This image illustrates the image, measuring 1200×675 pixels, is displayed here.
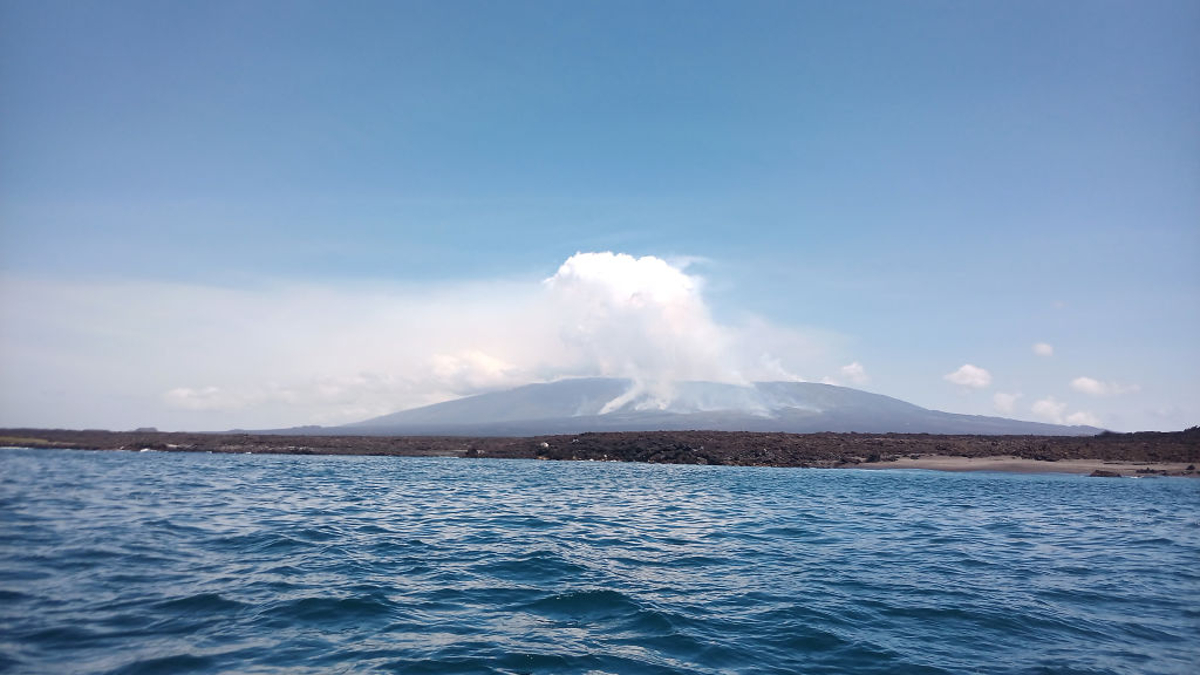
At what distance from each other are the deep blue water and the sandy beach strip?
1340 inches

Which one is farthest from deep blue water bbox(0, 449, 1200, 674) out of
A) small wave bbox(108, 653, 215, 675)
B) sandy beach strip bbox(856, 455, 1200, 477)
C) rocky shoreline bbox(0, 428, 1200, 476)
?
rocky shoreline bbox(0, 428, 1200, 476)

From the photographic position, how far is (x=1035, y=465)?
55312mm

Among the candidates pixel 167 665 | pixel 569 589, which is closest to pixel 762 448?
pixel 569 589

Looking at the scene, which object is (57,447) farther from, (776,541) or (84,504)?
(776,541)

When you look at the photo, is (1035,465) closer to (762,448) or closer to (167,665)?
(762,448)

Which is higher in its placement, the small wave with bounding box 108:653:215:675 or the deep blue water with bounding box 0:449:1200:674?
the small wave with bounding box 108:653:215:675

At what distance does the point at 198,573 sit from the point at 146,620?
9.60 ft

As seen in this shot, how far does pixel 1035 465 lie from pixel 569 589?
5941cm

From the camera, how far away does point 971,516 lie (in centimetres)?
2386

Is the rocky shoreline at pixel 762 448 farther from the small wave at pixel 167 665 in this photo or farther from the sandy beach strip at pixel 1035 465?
the small wave at pixel 167 665

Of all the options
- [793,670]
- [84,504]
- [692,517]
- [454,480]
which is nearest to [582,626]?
[793,670]

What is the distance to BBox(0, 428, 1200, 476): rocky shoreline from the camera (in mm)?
56219

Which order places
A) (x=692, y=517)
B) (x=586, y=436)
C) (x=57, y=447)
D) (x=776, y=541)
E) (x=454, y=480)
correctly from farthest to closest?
1. (x=586, y=436)
2. (x=57, y=447)
3. (x=454, y=480)
4. (x=692, y=517)
5. (x=776, y=541)

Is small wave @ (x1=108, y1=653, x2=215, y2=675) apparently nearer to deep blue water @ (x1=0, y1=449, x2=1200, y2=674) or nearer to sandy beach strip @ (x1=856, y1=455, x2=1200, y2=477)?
deep blue water @ (x1=0, y1=449, x2=1200, y2=674)
